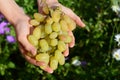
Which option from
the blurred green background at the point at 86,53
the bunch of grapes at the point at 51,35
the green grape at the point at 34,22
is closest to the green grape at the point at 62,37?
the bunch of grapes at the point at 51,35

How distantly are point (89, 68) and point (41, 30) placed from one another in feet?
4.06

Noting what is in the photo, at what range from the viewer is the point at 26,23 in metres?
1.91

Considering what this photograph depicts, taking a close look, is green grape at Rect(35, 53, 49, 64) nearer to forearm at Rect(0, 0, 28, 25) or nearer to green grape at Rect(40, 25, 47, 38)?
green grape at Rect(40, 25, 47, 38)

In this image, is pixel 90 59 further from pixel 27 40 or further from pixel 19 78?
pixel 27 40

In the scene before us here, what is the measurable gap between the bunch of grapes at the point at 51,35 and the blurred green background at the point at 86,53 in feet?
3.55

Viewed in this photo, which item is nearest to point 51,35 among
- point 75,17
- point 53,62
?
point 53,62

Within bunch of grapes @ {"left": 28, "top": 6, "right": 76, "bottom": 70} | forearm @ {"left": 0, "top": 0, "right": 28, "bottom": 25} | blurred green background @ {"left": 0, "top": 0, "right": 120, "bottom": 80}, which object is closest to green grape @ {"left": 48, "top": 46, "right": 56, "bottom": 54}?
bunch of grapes @ {"left": 28, "top": 6, "right": 76, "bottom": 70}

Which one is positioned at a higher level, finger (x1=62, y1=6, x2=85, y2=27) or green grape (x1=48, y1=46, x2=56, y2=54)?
finger (x1=62, y1=6, x2=85, y2=27)

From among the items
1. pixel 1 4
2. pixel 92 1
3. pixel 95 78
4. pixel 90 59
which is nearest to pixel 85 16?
pixel 92 1

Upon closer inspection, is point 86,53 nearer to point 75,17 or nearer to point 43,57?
point 75,17

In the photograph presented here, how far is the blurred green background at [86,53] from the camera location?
116 inches

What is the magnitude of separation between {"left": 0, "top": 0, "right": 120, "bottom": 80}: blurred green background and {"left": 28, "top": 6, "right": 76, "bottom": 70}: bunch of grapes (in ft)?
3.55

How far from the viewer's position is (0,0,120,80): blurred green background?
2.95m

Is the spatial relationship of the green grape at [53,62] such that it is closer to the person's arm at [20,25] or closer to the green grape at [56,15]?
the person's arm at [20,25]
